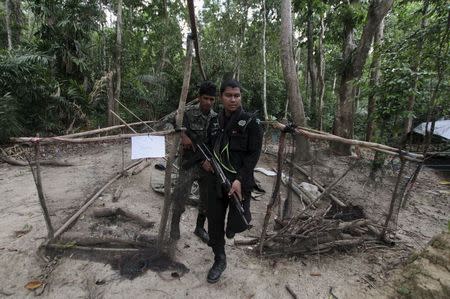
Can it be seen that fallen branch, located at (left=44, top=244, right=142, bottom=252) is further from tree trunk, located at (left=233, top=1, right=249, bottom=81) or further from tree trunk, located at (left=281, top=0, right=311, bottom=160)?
tree trunk, located at (left=233, top=1, right=249, bottom=81)

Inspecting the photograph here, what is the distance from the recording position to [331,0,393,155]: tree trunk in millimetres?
6238

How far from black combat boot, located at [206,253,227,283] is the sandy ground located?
66 millimetres

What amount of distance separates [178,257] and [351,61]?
20.3 ft

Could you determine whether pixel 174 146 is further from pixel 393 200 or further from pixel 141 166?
pixel 141 166

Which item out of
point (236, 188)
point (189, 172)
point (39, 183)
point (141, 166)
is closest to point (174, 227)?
point (189, 172)

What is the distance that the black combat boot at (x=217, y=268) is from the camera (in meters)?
2.65

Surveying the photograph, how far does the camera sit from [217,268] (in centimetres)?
271

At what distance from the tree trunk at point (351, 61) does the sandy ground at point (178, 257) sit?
304 centimetres

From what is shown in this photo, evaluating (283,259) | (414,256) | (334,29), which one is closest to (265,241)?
(283,259)

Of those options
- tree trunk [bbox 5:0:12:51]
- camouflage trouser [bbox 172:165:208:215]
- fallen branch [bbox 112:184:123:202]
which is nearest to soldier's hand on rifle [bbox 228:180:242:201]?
camouflage trouser [bbox 172:165:208:215]

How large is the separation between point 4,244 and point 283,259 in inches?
114

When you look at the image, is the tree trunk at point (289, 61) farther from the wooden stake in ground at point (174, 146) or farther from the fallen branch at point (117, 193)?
the wooden stake in ground at point (174, 146)

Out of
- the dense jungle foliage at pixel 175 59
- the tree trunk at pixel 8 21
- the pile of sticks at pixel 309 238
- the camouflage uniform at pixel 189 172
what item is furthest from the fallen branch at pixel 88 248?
the tree trunk at pixel 8 21

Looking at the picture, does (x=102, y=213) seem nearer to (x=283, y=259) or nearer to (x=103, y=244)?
(x=103, y=244)
